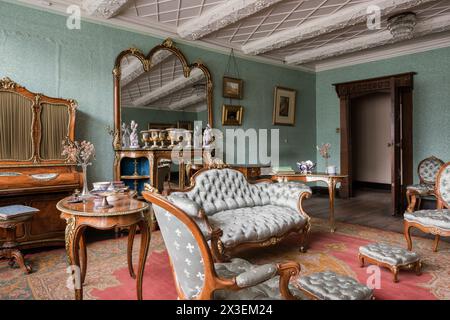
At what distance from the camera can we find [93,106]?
15.0ft

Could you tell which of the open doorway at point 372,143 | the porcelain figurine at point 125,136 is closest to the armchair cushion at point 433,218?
the porcelain figurine at point 125,136

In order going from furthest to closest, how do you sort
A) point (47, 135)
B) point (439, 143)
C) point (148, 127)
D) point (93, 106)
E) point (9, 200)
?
point (439, 143), point (148, 127), point (93, 106), point (47, 135), point (9, 200)

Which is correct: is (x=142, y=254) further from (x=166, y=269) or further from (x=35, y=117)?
(x=35, y=117)

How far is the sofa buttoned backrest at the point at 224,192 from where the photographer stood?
356 centimetres

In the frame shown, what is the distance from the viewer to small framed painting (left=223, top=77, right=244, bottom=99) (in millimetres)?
6141

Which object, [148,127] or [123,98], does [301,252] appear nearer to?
[148,127]

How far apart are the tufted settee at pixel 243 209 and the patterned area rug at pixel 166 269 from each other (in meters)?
0.37

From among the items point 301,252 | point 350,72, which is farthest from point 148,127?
point 350,72

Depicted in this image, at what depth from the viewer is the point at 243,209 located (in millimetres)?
3719

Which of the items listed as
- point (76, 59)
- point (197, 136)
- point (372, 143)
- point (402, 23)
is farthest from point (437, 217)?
point (372, 143)

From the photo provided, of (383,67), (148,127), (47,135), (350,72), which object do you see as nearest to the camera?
(47,135)

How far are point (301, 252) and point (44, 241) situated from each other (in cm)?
305

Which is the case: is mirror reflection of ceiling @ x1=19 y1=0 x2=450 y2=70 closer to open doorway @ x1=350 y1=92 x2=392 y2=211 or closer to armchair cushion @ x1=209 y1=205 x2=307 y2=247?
open doorway @ x1=350 y1=92 x2=392 y2=211

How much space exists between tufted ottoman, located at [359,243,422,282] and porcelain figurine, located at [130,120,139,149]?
3408mm
